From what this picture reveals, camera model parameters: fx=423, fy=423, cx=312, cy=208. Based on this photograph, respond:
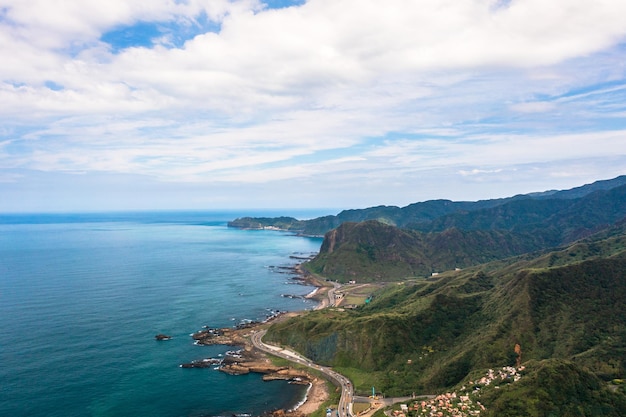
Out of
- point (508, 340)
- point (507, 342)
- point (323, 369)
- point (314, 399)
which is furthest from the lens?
point (323, 369)

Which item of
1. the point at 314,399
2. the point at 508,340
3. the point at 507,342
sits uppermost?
the point at 508,340

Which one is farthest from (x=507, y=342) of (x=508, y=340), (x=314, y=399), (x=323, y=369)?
(x=314, y=399)

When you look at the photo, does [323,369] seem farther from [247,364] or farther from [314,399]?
[247,364]

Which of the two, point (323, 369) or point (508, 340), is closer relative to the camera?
point (508, 340)

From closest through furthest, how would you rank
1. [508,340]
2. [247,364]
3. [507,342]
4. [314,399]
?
[314,399]
[507,342]
[508,340]
[247,364]

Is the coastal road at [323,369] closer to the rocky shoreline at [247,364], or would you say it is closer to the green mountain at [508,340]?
the rocky shoreline at [247,364]

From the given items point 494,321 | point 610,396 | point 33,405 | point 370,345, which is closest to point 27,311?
point 33,405

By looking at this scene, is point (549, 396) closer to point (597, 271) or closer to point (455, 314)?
point (455, 314)
